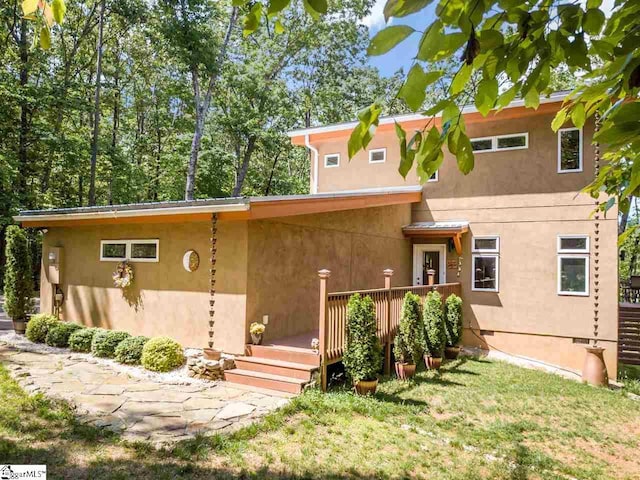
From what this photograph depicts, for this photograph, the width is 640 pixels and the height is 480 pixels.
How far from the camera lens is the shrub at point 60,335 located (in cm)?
860

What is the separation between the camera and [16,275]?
949 cm

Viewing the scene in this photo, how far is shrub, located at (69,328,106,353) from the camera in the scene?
27.1 ft

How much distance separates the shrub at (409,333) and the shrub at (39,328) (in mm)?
7139

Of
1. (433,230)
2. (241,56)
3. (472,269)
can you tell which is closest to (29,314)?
(433,230)

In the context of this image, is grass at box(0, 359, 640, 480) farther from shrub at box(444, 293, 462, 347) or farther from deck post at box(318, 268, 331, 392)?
shrub at box(444, 293, 462, 347)

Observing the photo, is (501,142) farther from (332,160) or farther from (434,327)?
(434,327)

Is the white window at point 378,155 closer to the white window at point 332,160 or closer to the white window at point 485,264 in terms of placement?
the white window at point 332,160

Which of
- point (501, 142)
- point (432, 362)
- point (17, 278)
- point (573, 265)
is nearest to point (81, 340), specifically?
point (17, 278)

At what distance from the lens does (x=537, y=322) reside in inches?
408

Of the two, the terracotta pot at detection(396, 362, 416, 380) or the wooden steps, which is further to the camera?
the terracotta pot at detection(396, 362, 416, 380)

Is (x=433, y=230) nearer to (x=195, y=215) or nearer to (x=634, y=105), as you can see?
(x=195, y=215)

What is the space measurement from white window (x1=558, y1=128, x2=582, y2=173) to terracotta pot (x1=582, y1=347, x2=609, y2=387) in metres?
4.17

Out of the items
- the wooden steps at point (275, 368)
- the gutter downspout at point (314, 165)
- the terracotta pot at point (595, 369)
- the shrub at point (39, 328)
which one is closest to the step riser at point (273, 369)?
the wooden steps at point (275, 368)

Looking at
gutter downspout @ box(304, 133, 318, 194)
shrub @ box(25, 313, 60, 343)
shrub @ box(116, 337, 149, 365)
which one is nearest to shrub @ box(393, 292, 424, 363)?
shrub @ box(116, 337, 149, 365)
